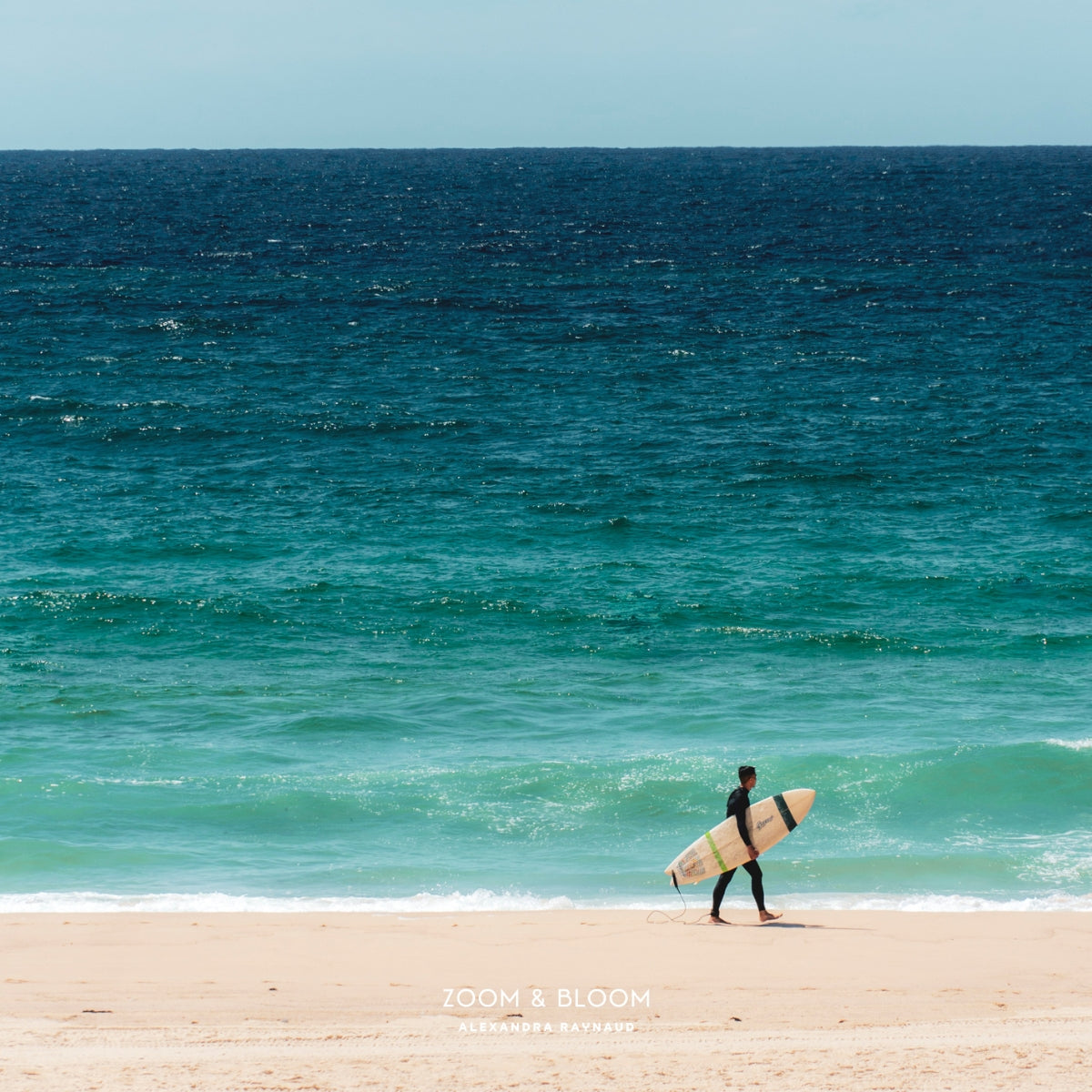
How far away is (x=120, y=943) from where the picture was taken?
11797 mm

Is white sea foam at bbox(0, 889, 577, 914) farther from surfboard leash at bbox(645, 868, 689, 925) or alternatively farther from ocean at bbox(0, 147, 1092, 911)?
surfboard leash at bbox(645, 868, 689, 925)

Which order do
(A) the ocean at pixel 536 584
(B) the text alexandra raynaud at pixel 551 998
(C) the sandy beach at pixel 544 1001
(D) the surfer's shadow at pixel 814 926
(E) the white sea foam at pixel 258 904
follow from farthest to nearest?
1. (A) the ocean at pixel 536 584
2. (E) the white sea foam at pixel 258 904
3. (D) the surfer's shadow at pixel 814 926
4. (B) the text alexandra raynaud at pixel 551 998
5. (C) the sandy beach at pixel 544 1001

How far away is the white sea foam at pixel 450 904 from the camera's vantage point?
1310 centimetres

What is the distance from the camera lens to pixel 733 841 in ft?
41.2

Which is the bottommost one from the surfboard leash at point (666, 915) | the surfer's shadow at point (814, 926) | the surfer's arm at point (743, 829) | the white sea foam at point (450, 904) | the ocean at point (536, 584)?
the surfer's shadow at point (814, 926)

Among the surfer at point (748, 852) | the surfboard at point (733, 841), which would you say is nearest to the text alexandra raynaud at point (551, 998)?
the surfer at point (748, 852)

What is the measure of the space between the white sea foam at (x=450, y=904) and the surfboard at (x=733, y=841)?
59 cm

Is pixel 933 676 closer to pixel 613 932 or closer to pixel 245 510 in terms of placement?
pixel 613 932

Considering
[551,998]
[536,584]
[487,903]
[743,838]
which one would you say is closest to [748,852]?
[743,838]

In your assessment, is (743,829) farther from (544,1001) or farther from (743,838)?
(544,1001)

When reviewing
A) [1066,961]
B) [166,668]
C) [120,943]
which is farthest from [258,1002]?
[166,668]

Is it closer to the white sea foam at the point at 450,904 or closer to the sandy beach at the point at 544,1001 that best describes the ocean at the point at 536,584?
the white sea foam at the point at 450,904

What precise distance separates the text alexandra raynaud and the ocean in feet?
8.69

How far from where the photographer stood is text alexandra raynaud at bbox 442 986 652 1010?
1044cm
